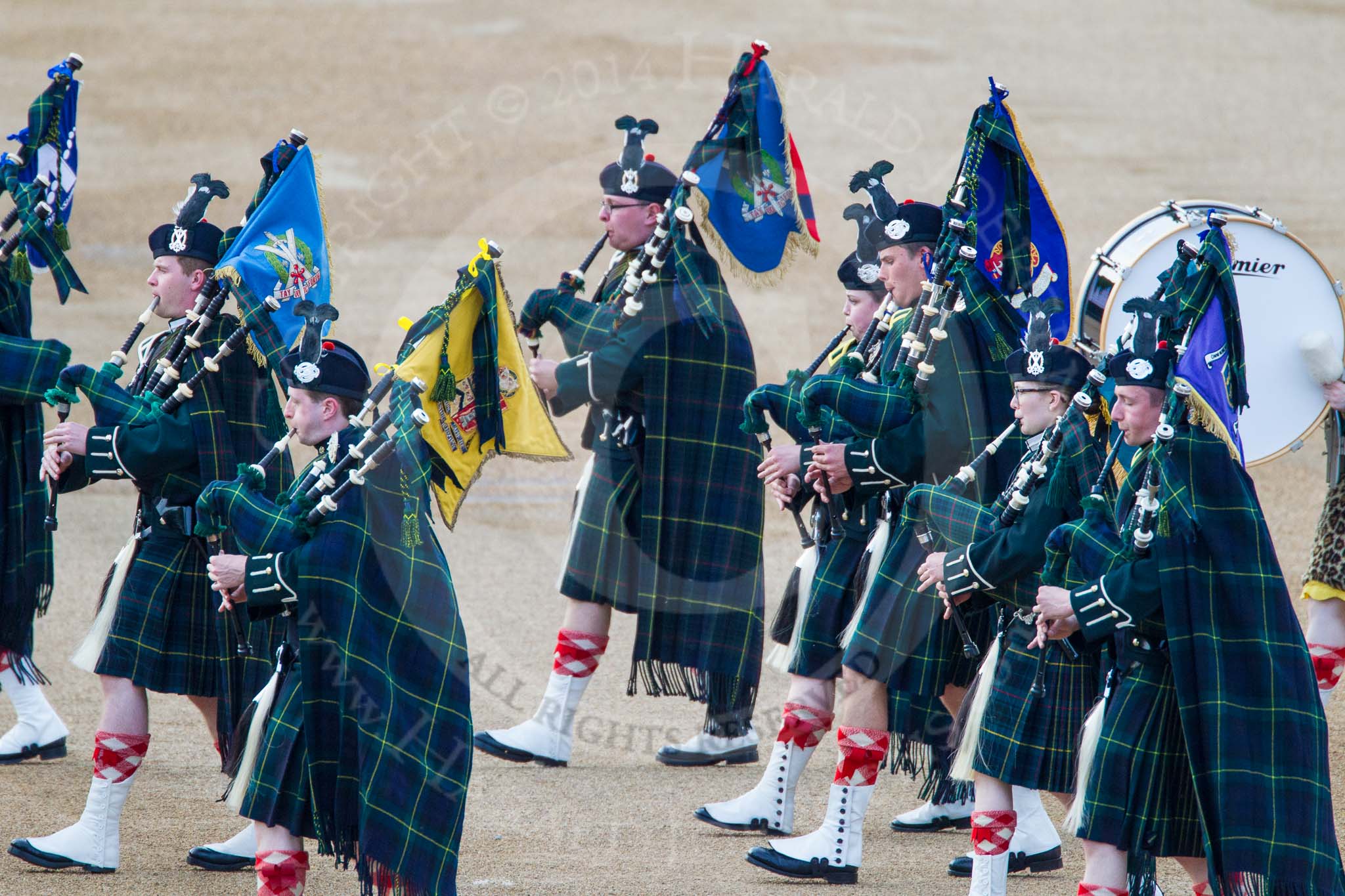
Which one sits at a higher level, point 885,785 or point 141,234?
point 141,234

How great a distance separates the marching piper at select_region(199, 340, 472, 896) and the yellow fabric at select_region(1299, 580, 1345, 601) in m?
2.98

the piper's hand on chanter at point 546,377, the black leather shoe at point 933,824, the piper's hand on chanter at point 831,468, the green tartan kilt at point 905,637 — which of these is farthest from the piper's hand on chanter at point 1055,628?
the piper's hand on chanter at point 546,377

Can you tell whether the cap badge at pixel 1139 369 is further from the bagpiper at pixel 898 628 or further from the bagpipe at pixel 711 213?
the bagpipe at pixel 711 213

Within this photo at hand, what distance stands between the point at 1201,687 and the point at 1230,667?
0.26ft

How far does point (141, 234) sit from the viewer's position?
43.3ft

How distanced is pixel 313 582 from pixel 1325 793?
2388mm

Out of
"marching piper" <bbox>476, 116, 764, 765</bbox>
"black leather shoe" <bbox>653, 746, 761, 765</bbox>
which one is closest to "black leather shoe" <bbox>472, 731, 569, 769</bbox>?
"marching piper" <bbox>476, 116, 764, 765</bbox>

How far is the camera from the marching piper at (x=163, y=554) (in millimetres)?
4676

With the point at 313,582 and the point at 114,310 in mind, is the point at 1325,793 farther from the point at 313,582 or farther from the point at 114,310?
the point at 114,310

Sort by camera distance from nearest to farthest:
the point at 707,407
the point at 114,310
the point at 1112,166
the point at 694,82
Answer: the point at 707,407, the point at 114,310, the point at 1112,166, the point at 694,82

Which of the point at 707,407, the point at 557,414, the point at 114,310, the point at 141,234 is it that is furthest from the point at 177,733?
the point at 141,234

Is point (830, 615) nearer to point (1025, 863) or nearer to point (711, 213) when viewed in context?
point (1025, 863)

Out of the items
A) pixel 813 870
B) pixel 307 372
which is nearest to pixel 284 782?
pixel 307 372

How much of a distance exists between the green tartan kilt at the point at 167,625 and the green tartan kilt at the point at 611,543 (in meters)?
1.42
